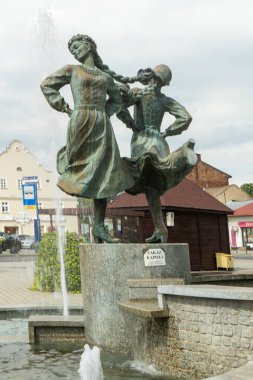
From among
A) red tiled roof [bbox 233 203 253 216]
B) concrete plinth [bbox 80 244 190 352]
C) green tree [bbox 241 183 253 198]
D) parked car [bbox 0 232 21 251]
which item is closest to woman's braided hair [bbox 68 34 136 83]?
concrete plinth [bbox 80 244 190 352]

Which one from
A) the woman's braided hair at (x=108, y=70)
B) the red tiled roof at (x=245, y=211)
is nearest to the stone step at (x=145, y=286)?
the woman's braided hair at (x=108, y=70)

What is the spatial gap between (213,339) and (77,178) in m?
2.77

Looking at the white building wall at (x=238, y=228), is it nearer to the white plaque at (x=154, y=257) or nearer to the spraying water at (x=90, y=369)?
the white plaque at (x=154, y=257)

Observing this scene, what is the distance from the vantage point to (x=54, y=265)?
14055mm

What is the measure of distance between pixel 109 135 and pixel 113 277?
5.97ft

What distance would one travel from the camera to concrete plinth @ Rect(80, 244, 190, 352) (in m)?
6.55

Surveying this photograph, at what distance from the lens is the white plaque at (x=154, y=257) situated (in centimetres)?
660

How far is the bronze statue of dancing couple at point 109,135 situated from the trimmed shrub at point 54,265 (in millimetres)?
6664

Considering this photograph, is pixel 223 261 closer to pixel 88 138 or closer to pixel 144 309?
pixel 88 138

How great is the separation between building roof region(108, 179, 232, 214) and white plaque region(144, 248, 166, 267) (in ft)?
36.7

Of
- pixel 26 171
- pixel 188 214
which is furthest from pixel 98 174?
pixel 26 171

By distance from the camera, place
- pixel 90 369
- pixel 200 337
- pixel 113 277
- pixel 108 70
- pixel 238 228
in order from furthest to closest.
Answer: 1. pixel 238 228
2. pixel 108 70
3. pixel 113 277
4. pixel 200 337
5. pixel 90 369

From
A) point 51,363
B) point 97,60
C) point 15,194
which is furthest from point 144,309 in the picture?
point 15,194

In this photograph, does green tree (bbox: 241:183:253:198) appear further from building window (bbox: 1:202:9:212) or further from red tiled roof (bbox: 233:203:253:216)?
building window (bbox: 1:202:9:212)
